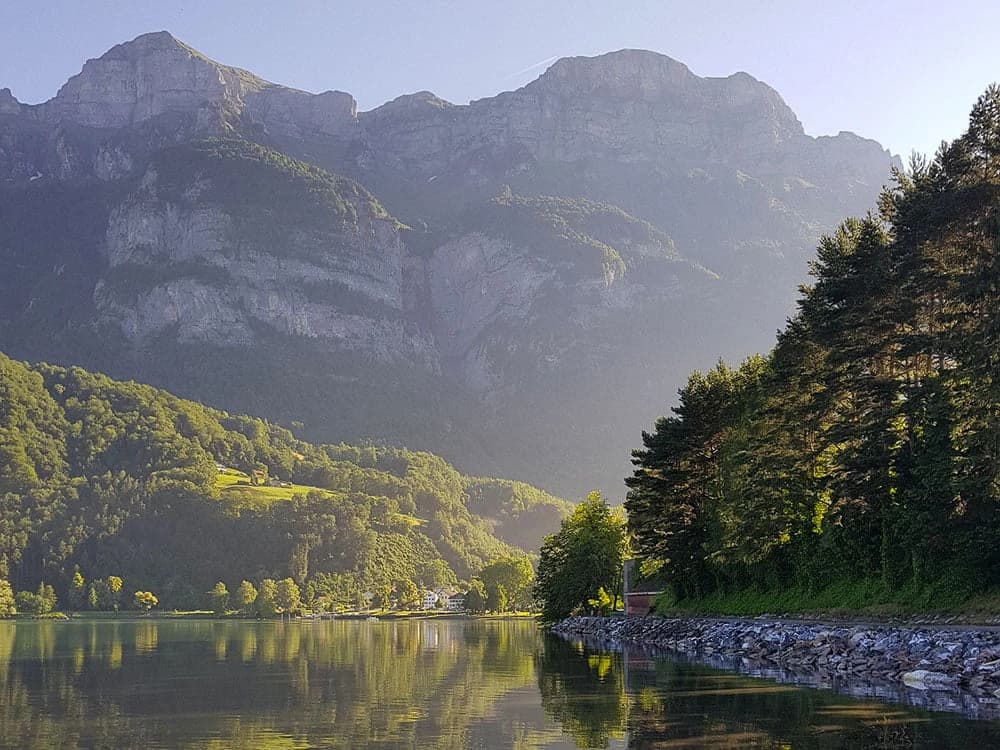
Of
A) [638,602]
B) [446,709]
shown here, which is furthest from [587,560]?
[446,709]

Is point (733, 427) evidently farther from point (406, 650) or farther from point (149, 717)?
point (149, 717)

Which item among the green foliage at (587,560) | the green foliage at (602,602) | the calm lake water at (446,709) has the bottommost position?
the calm lake water at (446,709)

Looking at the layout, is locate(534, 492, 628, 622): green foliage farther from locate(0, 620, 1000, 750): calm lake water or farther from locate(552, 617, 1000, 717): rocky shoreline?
locate(0, 620, 1000, 750): calm lake water

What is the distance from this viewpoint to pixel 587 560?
112 meters

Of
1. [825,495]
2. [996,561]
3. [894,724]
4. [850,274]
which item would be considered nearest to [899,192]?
[850,274]

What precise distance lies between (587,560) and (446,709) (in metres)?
80.2

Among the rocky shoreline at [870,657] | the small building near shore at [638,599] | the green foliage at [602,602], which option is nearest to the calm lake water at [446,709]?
the rocky shoreline at [870,657]

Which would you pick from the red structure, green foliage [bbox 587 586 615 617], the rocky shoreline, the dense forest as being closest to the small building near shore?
the red structure

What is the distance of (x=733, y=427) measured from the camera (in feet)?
241

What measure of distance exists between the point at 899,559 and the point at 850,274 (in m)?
15.2

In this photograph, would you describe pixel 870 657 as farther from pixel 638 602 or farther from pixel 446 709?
pixel 638 602

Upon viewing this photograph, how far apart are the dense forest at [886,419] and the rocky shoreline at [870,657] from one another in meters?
4.17

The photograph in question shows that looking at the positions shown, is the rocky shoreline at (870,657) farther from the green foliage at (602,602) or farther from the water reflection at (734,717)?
the green foliage at (602,602)

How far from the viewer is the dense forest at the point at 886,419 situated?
42.7m
